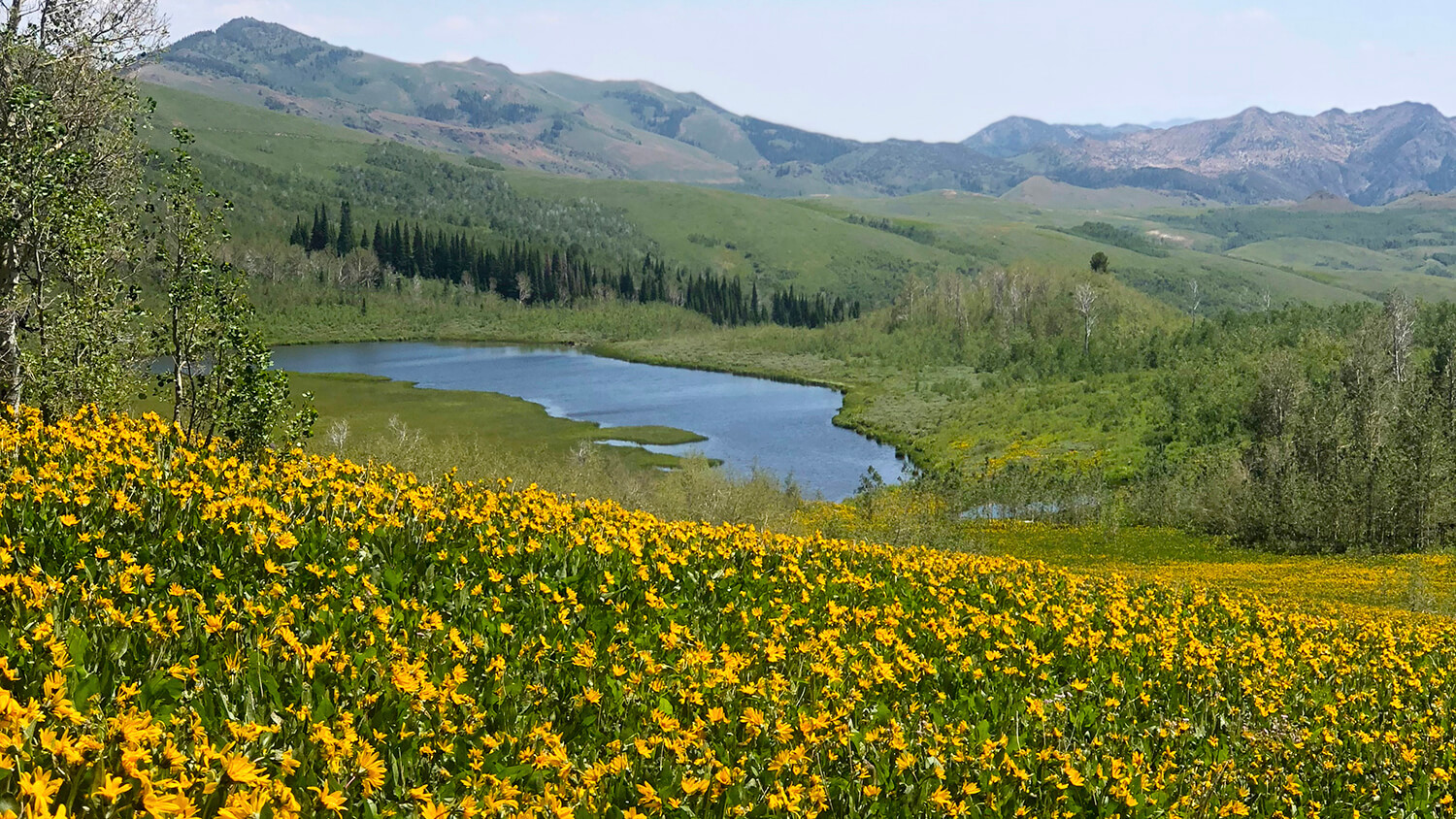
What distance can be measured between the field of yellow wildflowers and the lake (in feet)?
227

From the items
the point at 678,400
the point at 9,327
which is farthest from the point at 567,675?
the point at 678,400

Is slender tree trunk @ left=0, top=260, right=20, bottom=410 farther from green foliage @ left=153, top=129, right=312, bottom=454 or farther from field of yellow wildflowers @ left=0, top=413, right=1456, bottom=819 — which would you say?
field of yellow wildflowers @ left=0, top=413, right=1456, bottom=819

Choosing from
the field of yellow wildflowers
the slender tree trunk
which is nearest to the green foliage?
the slender tree trunk

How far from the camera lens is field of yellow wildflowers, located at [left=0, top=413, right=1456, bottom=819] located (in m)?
5.36

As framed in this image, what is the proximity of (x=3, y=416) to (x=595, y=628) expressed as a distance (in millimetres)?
8337

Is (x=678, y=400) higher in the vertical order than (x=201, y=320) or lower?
lower

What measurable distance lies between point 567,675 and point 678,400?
128040 mm

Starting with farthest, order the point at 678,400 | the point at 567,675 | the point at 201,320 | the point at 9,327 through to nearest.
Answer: the point at 678,400 → the point at 201,320 → the point at 9,327 → the point at 567,675

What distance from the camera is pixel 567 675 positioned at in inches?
295


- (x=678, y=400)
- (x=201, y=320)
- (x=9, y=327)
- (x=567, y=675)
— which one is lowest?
(x=678, y=400)

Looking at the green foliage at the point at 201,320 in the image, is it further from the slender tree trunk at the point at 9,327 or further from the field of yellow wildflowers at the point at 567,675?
the field of yellow wildflowers at the point at 567,675

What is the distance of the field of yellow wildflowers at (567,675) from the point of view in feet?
17.6

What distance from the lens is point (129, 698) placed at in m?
5.68

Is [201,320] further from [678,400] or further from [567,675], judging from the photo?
[678,400]
